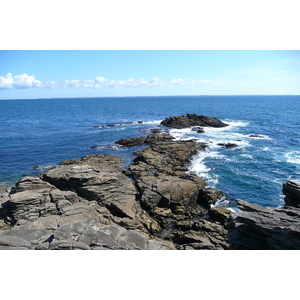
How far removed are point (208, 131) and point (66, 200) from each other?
5191 centimetres

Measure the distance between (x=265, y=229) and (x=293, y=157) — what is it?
35.6 m

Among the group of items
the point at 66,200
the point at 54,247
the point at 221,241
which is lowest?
the point at 221,241

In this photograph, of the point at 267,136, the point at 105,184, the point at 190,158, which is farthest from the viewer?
the point at 267,136

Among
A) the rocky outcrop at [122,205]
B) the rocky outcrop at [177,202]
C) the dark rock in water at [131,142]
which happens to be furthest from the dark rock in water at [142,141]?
the rocky outcrop at [122,205]

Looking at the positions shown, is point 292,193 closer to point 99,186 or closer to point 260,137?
point 99,186

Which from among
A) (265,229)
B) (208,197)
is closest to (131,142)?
(208,197)

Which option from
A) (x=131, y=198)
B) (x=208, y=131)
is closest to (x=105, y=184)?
(x=131, y=198)

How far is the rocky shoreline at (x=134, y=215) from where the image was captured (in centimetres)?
1226

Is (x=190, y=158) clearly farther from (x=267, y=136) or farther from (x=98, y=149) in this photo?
(x=267, y=136)

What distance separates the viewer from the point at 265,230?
42.9 ft

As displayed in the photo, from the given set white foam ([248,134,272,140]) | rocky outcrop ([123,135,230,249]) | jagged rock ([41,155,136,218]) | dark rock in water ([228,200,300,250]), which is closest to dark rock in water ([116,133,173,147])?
rocky outcrop ([123,135,230,249])

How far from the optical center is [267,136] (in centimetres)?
A: 5934

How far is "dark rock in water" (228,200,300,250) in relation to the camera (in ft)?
39.2

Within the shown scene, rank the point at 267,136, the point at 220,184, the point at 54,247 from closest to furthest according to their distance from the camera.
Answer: the point at 54,247 < the point at 220,184 < the point at 267,136
